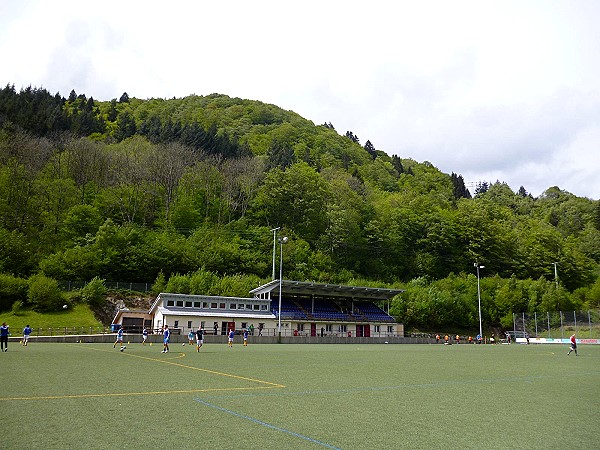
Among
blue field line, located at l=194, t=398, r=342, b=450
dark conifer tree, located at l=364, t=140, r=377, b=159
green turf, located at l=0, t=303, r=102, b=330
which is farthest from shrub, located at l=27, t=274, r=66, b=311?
dark conifer tree, located at l=364, t=140, r=377, b=159

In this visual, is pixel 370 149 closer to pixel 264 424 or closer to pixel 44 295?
pixel 44 295

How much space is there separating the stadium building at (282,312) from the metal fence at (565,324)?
17.6 meters

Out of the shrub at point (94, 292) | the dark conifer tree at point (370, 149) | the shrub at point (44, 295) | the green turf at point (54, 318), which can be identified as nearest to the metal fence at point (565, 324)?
the green turf at point (54, 318)

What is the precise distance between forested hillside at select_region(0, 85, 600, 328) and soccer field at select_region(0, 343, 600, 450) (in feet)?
157

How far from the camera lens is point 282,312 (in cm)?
5897

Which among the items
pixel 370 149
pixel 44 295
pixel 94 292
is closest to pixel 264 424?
pixel 44 295

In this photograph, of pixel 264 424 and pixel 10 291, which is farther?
pixel 10 291

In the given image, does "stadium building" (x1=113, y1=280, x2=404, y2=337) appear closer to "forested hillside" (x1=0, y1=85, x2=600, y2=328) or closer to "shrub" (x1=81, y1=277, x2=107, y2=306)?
"shrub" (x1=81, y1=277, x2=107, y2=306)

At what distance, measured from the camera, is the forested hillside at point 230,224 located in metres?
66.6

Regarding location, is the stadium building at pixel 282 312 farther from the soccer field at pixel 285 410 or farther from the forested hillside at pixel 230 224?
the soccer field at pixel 285 410

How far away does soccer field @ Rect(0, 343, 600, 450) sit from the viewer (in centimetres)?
723

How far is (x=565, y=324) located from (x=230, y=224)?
51733 mm

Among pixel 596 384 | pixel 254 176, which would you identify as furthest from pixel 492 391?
pixel 254 176

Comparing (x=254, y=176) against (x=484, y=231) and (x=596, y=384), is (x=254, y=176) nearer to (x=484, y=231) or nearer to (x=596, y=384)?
(x=484, y=231)
